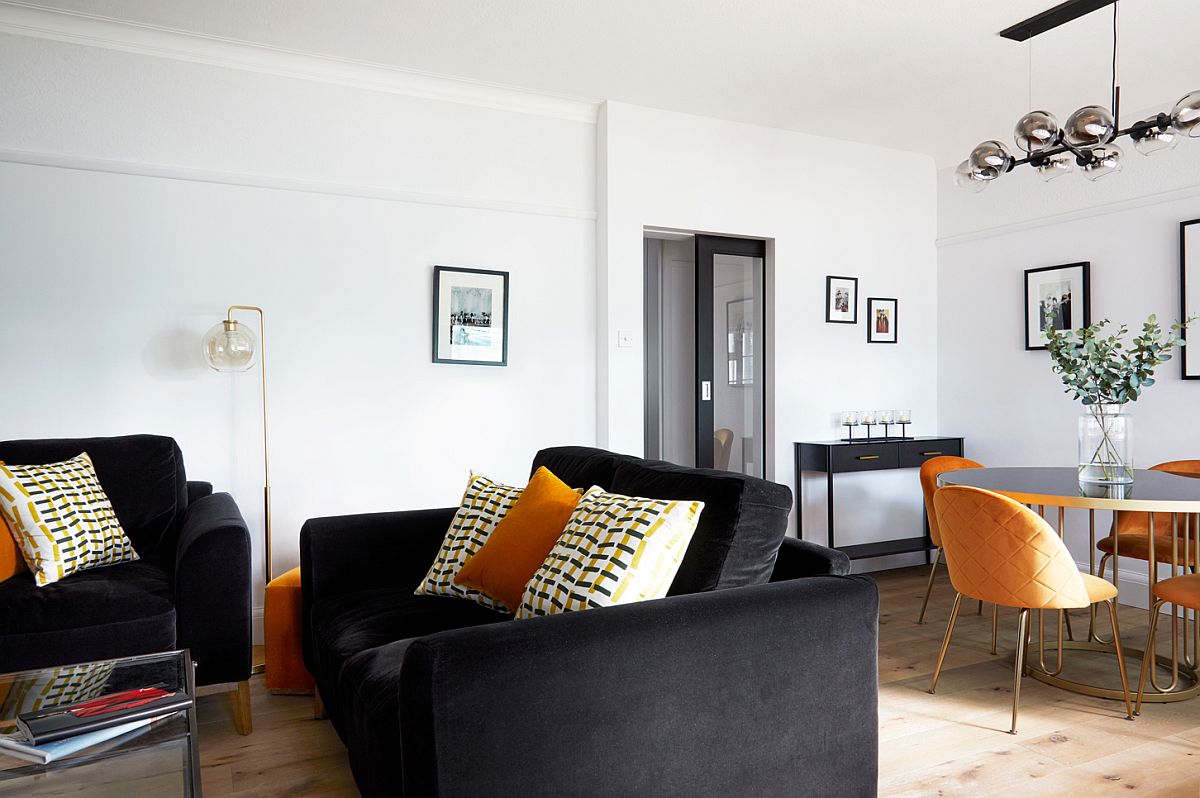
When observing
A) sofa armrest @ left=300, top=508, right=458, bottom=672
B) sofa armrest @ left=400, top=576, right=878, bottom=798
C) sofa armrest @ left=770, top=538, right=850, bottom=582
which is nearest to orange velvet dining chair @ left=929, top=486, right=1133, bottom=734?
sofa armrest @ left=770, top=538, right=850, bottom=582

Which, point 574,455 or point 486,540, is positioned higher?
point 574,455

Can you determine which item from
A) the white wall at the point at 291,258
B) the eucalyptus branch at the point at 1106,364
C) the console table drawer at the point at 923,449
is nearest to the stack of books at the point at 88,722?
the white wall at the point at 291,258

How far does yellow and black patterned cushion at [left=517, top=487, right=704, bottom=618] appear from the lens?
181 cm

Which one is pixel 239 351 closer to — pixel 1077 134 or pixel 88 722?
pixel 88 722

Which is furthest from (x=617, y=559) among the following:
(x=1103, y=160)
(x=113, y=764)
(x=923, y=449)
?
(x=923, y=449)

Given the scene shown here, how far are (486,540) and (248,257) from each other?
2.11 meters

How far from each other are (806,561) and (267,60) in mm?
3368

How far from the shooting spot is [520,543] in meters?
2.28

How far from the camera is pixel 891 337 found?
5.44 m

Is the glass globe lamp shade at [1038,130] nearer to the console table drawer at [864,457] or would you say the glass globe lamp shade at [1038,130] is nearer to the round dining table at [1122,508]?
the round dining table at [1122,508]

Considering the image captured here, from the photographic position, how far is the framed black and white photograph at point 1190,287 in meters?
4.14

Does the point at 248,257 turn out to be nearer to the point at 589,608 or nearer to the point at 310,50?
the point at 310,50

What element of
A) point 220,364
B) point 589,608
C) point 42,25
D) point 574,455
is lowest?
point 589,608

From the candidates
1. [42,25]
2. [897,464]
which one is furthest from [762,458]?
[42,25]
